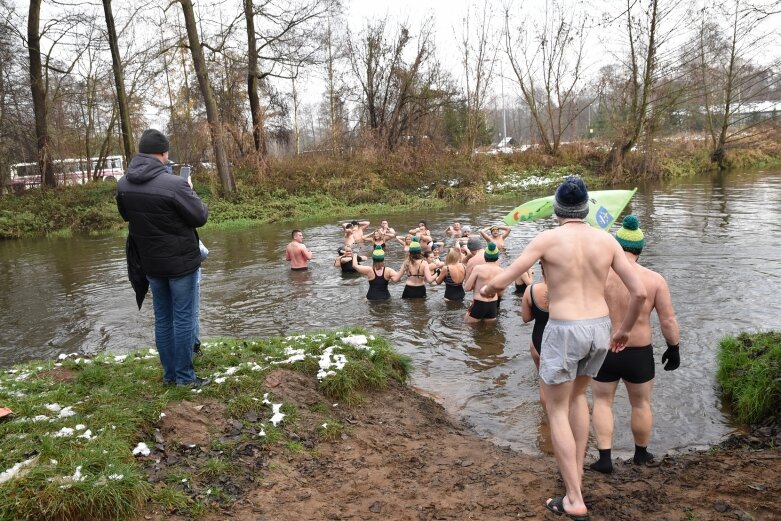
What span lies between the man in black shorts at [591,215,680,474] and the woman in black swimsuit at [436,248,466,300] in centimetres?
561

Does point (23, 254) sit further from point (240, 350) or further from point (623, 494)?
point (623, 494)

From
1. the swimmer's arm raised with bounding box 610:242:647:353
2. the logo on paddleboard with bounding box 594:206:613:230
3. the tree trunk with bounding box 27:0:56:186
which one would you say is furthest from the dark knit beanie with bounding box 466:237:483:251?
the tree trunk with bounding box 27:0:56:186

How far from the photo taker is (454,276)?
1003 cm

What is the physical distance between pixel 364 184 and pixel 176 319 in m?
23.9

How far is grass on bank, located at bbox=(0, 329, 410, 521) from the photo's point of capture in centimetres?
325

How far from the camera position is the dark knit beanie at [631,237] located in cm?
432

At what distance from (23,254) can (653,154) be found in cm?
3026

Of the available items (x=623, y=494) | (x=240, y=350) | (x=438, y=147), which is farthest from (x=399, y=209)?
(x=623, y=494)

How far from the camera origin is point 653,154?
3103cm

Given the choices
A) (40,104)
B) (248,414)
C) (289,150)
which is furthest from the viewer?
(289,150)

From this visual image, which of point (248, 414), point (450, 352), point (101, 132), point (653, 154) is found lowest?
point (450, 352)

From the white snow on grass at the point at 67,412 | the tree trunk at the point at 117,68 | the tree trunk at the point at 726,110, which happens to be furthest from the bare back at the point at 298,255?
the tree trunk at the point at 726,110

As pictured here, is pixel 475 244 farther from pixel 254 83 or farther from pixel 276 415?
pixel 254 83

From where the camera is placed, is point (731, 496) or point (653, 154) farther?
point (653, 154)
